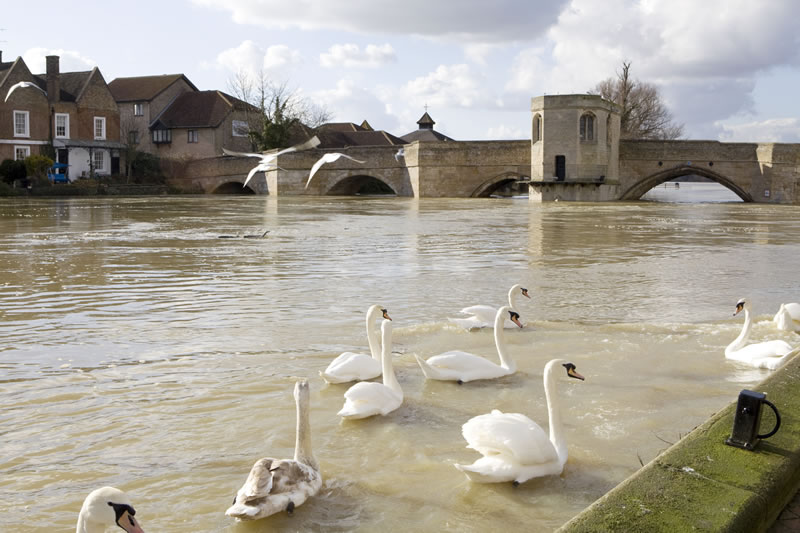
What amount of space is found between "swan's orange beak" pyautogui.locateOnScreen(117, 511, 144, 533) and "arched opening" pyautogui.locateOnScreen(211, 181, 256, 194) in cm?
5670

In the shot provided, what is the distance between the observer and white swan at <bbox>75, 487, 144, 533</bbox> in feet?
10.1

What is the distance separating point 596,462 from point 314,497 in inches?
67.7

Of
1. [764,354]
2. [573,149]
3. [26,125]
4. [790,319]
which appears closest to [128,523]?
[764,354]

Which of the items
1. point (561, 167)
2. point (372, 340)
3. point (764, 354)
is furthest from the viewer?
point (561, 167)

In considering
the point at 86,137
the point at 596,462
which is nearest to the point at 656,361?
the point at 596,462

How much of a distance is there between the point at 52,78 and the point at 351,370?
54.0 metres

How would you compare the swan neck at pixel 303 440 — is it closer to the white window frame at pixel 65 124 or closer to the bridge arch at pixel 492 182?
the bridge arch at pixel 492 182

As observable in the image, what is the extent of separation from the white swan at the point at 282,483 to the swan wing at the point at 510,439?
0.88 m

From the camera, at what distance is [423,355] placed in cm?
737

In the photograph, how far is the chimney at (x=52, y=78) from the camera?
175 feet

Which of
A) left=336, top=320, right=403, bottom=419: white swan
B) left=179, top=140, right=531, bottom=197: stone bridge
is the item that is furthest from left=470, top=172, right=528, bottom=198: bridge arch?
left=336, top=320, right=403, bottom=419: white swan

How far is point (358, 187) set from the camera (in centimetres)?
6206

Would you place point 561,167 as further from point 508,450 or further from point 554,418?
point 508,450

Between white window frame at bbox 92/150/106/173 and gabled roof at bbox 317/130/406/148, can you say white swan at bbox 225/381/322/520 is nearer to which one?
white window frame at bbox 92/150/106/173
